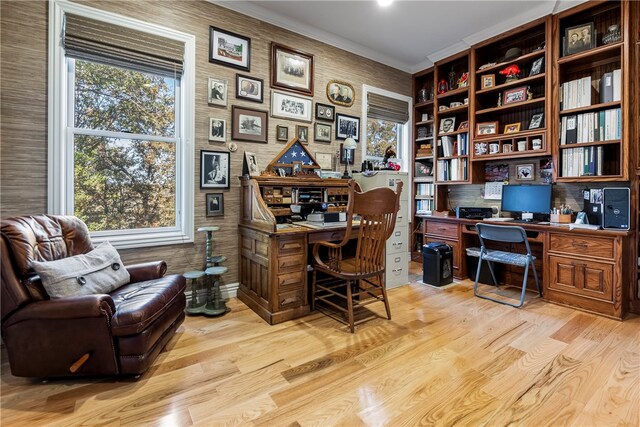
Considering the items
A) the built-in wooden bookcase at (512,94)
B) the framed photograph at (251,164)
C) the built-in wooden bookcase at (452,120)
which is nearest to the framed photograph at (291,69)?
the framed photograph at (251,164)

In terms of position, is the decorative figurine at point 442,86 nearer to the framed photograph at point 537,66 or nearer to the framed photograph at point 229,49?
the framed photograph at point 537,66

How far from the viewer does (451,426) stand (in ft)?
4.87

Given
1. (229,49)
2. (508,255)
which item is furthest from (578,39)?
(229,49)

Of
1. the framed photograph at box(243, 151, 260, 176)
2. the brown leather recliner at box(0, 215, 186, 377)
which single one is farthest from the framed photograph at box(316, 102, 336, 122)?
the brown leather recliner at box(0, 215, 186, 377)

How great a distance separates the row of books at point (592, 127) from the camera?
113 inches

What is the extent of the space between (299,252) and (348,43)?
9.61ft

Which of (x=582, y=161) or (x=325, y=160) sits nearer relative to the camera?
(x=582, y=161)

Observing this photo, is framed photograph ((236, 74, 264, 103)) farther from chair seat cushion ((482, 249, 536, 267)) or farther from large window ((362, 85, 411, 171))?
chair seat cushion ((482, 249, 536, 267))

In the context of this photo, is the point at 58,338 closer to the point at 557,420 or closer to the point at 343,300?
the point at 343,300

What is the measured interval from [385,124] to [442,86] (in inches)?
37.1

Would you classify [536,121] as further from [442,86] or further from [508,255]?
[508,255]

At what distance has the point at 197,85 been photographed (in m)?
3.02

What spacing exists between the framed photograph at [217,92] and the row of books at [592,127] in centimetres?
353

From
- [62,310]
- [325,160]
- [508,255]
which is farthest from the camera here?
[325,160]
